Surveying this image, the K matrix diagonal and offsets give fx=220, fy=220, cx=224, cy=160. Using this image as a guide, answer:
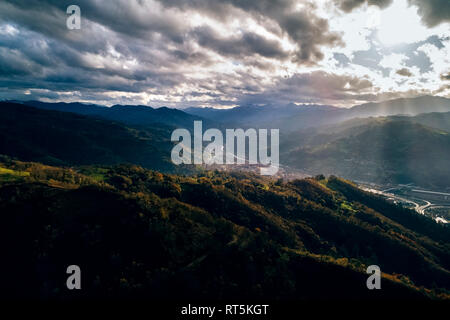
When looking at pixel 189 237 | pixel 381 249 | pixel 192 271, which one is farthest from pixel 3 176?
pixel 381 249

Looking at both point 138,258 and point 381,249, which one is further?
point 381,249

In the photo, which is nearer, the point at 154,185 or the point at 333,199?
the point at 154,185

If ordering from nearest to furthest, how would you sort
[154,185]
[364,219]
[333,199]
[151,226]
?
[151,226], [154,185], [364,219], [333,199]

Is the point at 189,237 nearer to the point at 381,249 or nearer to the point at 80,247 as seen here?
the point at 80,247

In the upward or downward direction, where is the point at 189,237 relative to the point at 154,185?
downward

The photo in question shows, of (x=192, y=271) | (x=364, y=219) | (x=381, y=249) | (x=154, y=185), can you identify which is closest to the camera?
(x=192, y=271)
